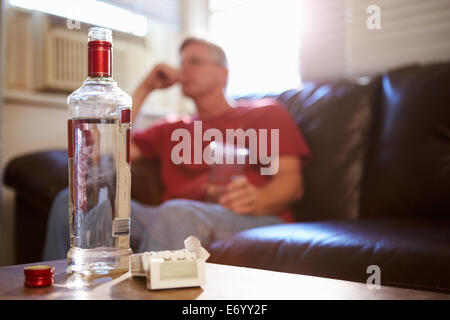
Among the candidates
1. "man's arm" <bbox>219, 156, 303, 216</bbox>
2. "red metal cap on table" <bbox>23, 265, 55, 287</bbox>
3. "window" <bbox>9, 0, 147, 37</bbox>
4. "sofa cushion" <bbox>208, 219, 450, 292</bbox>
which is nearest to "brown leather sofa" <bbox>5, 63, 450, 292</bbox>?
"sofa cushion" <bbox>208, 219, 450, 292</bbox>

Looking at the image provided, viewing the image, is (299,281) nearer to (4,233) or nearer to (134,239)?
(134,239)

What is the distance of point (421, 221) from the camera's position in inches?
48.7

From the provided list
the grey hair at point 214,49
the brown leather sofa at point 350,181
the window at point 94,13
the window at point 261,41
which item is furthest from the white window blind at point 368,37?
the window at point 94,13

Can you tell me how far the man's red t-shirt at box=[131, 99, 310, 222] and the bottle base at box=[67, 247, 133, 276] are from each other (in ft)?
2.66

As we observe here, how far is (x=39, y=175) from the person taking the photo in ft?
4.94

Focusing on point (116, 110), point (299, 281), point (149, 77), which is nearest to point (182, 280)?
point (299, 281)

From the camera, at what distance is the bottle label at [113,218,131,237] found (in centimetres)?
67

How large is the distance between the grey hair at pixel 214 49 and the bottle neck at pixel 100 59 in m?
1.17

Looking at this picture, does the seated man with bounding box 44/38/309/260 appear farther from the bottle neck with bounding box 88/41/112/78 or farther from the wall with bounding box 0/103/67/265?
the bottle neck with bounding box 88/41/112/78

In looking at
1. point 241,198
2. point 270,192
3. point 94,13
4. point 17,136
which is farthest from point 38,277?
point 94,13

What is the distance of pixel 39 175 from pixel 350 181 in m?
1.00

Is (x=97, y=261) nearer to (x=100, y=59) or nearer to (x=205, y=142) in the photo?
(x=100, y=59)

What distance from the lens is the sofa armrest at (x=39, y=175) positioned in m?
1.46
